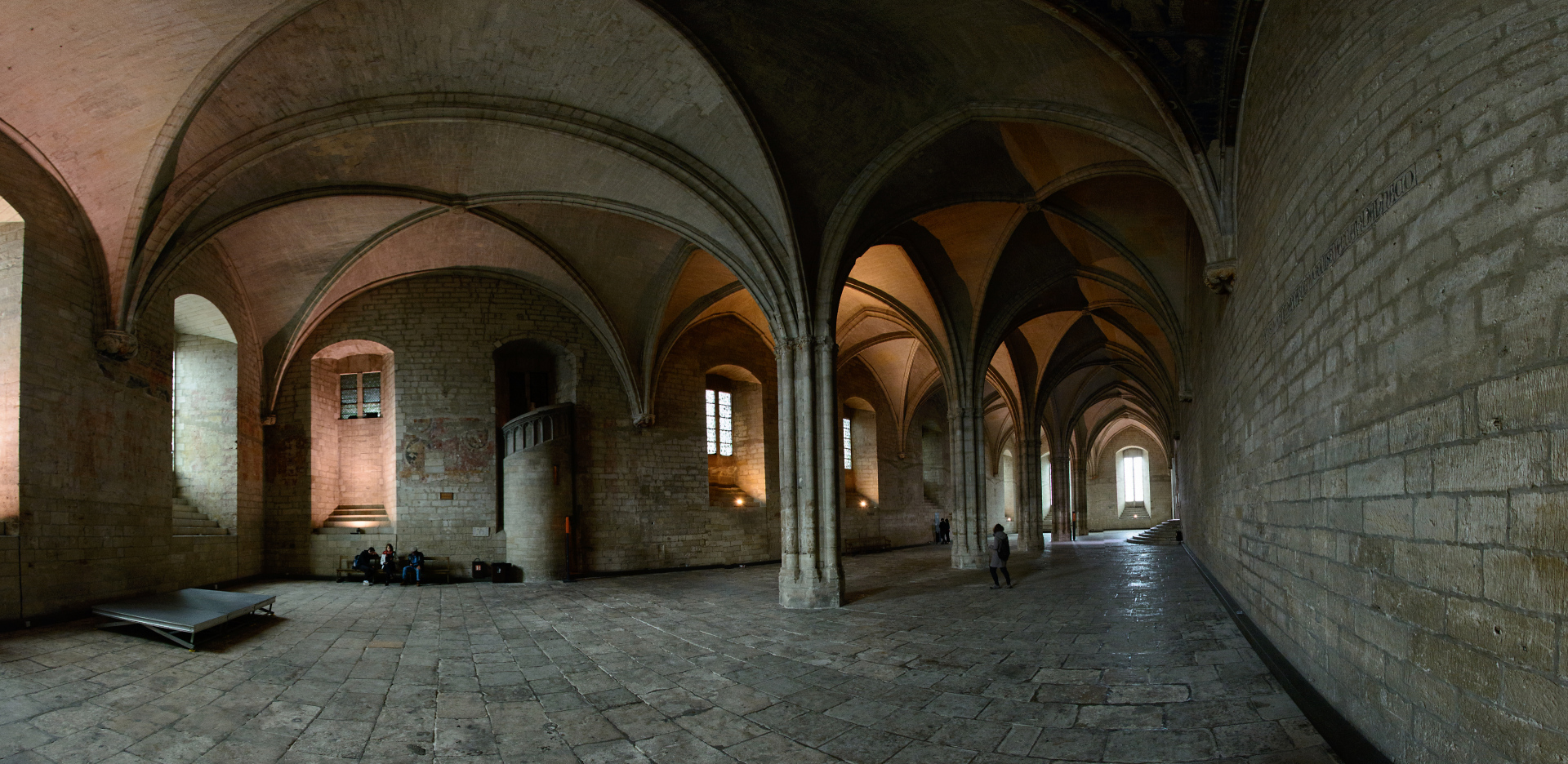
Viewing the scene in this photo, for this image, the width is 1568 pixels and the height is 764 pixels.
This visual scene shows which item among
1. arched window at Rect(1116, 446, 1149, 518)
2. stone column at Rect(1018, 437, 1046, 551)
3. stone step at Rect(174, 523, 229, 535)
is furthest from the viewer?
arched window at Rect(1116, 446, 1149, 518)

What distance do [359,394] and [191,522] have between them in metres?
4.23

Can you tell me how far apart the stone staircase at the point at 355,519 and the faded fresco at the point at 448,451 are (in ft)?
3.60

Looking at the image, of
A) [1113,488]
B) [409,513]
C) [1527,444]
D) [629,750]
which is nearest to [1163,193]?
[1527,444]

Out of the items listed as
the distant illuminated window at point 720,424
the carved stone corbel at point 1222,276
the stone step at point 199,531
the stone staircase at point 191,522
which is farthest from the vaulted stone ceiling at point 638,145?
the distant illuminated window at point 720,424

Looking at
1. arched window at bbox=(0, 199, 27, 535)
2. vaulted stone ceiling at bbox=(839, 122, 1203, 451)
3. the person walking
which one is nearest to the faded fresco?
arched window at bbox=(0, 199, 27, 535)

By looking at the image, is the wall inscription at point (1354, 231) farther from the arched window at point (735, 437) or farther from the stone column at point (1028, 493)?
the stone column at point (1028, 493)

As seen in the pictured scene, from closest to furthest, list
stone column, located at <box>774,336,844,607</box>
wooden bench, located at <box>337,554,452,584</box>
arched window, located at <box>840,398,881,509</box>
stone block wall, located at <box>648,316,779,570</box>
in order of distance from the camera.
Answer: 1. stone column, located at <box>774,336,844,607</box>
2. wooden bench, located at <box>337,554,452,584</box>
3. stone block wall, located at <box>648,316,779,570</box>
4. arched window, located at <box>840,398,881,509</box>

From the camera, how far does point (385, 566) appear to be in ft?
50.0

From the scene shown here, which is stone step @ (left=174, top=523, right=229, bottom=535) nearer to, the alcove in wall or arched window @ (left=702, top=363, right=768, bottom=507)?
the alcove in wall

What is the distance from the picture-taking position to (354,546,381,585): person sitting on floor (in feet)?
50.0

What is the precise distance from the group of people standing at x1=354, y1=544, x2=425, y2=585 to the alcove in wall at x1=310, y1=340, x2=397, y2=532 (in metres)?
0.84

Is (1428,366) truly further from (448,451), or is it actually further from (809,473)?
(448,451)

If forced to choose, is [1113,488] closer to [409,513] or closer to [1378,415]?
[409,513]

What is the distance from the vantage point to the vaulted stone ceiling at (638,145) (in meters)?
8.63
